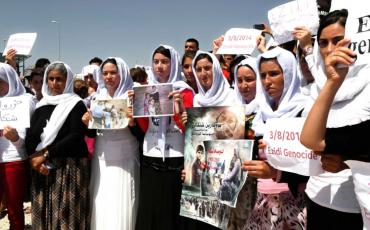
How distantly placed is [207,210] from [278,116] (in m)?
0.99

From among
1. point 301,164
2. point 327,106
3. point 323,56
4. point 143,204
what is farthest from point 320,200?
point 143,204

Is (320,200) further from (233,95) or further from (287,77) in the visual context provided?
(233,95)

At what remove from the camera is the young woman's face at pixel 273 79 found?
2.70 meters

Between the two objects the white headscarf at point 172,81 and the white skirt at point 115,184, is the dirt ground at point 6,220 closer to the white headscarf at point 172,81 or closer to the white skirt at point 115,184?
the white skirt at point 115,184

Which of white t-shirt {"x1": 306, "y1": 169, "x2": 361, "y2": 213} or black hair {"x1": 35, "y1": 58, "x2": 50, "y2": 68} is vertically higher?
black hair {"x1": 35, "y1": 58, "x2": 50, "y2": 68}

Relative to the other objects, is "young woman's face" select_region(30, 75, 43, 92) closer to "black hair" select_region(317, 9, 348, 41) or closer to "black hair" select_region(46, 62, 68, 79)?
"black hair" select_region(46, 62, 68, 79)

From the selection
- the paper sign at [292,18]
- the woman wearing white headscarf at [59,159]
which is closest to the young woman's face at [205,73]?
the paper sign at [292,18]

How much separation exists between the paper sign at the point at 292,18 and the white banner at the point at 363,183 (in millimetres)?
2054

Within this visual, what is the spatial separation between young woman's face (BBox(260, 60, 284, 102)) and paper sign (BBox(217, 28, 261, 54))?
2542 millimetres

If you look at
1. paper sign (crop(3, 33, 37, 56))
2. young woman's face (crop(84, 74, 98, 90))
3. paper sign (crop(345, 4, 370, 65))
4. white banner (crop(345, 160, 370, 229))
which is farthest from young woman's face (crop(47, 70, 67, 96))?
young woman's face (crop(84, 74, 98, 90))

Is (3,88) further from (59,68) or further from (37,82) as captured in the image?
(37,82)

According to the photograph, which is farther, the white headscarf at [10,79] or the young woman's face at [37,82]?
the young woman's face at [37,82]

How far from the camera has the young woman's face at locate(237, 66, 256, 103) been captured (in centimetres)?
333

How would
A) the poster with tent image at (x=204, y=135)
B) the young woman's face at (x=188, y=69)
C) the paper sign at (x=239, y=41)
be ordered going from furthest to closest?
the paper sign at (x=239, y=41)
the young woman's face at (x=188, y=69)
the poster with tent image at (x=204, y=135)
